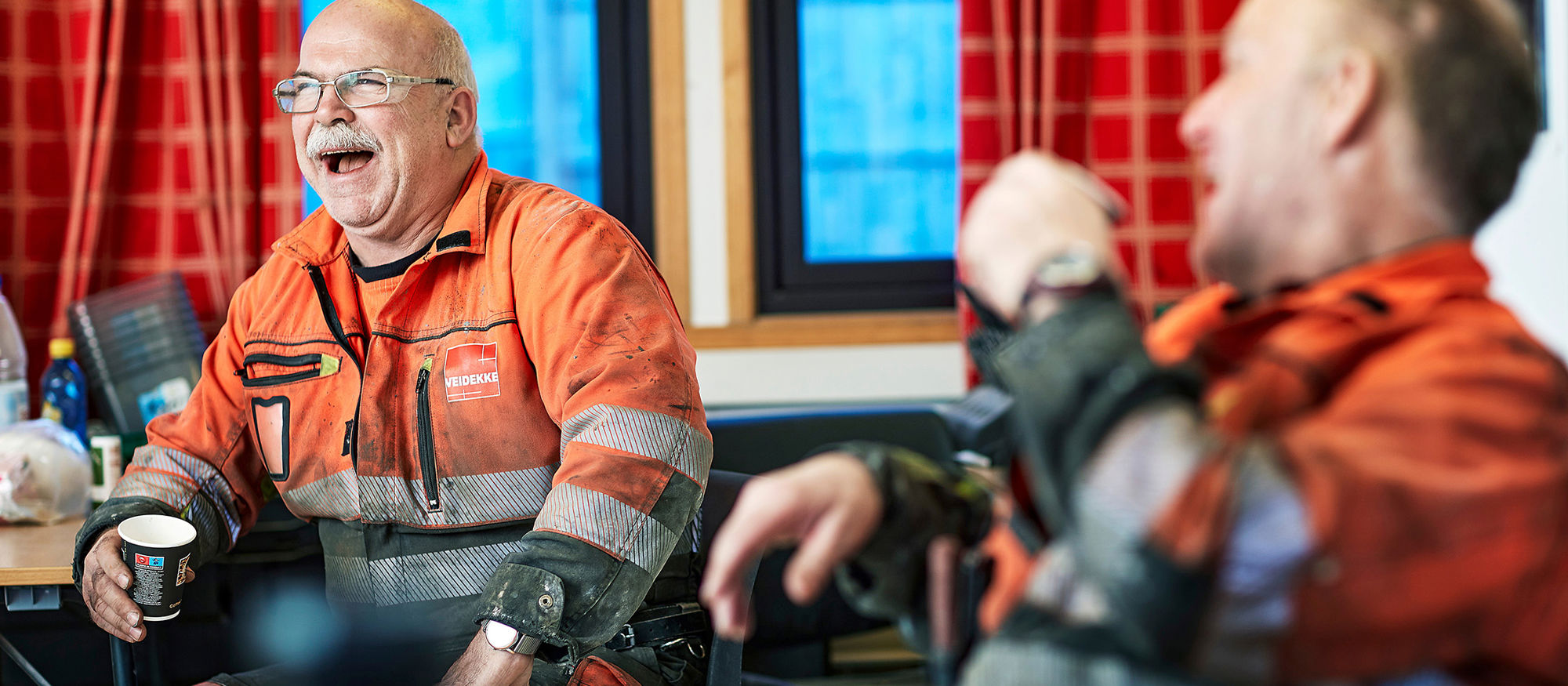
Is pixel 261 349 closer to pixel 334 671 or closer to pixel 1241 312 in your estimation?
pixel 334 671

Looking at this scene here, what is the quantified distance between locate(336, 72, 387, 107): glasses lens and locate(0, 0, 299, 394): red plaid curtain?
119cm

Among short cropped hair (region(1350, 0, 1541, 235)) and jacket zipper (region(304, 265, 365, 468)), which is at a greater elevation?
short cropped hair (region(1350, 0, 1541, 235))

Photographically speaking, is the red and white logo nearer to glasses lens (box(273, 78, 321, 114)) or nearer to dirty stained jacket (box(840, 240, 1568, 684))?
glasses lens (box(273, 78, 321, 114))

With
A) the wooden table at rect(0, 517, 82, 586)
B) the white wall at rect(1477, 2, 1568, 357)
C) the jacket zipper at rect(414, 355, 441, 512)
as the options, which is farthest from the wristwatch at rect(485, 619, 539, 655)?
the white wall at rect(1477, 2, 1568, 357)

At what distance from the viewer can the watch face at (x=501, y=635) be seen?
128 cm

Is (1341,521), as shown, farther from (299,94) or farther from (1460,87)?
(299,94)

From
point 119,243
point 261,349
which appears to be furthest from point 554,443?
point 119,243

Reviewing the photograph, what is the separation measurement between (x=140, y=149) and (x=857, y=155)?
1718mm

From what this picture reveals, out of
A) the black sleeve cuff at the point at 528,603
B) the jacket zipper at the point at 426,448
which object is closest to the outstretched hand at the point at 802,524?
the black sleeve cuff at the point at 528,603

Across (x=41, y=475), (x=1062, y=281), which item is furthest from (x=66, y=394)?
(x=1062, y=281)

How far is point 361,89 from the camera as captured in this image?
1614 millimetres

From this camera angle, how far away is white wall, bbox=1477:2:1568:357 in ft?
7.93

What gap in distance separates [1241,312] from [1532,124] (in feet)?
0.71

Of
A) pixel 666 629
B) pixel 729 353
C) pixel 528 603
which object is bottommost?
pixel 666 629
